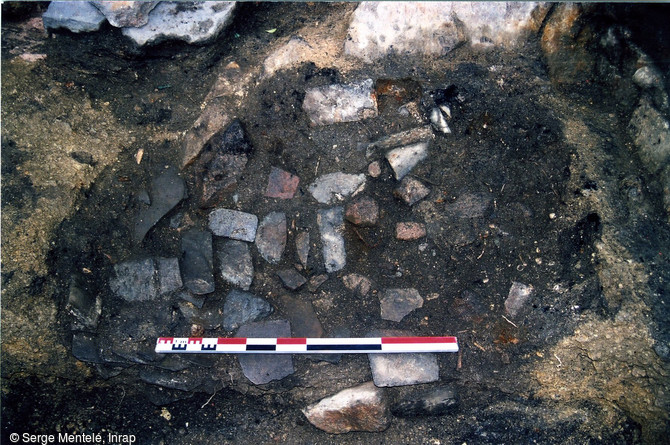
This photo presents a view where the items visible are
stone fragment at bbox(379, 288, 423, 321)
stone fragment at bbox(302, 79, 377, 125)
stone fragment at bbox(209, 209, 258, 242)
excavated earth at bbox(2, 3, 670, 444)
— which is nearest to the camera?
excavated earth at bbox(2, 3, 670, 444)

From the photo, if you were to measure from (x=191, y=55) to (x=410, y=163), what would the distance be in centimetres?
139

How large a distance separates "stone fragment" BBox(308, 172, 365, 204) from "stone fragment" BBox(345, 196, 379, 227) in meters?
0.08

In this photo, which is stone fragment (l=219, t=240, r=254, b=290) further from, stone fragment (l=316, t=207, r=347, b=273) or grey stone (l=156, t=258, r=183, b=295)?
stone fragment (l=316, t=207, r=347, b=273)

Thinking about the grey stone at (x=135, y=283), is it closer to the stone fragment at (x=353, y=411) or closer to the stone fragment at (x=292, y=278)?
the stone fragment at (x=292, y=278)

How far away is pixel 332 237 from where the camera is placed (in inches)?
115

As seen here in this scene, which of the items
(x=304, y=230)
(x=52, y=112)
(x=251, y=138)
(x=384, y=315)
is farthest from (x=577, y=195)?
(x=52, y=112)

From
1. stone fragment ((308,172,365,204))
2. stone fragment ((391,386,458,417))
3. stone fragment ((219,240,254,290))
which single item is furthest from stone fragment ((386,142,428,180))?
stone fragment ((391,386,458,417))

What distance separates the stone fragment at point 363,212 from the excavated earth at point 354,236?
5cm

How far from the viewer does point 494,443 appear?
272cm

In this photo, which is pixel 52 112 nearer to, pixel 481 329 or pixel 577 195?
pixel 481 329

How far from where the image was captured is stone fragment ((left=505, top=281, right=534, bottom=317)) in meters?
2.80

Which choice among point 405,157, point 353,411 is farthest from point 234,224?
point 353,411

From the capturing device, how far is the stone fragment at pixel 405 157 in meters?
2.98

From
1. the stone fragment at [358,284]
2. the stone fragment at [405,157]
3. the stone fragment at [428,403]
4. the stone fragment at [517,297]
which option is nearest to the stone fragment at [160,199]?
the stone fragment at [358,284]
